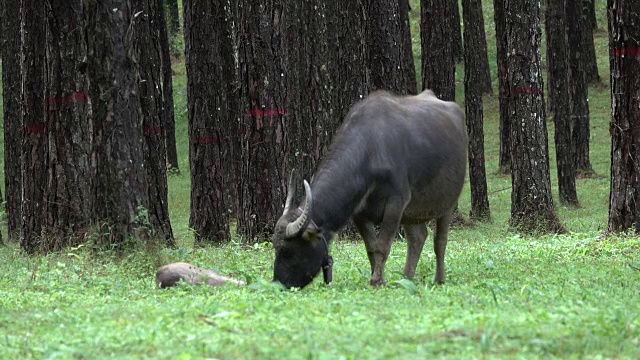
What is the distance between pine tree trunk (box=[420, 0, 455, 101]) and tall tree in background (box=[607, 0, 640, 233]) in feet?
27.7

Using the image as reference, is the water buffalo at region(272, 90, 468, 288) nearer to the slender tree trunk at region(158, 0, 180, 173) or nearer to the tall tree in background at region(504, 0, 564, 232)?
the tall tree in background at region(504, 0, 564, 232)

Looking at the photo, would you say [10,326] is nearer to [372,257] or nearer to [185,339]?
[185,339]

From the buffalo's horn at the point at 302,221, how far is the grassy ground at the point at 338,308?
0.65 metres

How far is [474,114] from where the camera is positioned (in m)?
26.8

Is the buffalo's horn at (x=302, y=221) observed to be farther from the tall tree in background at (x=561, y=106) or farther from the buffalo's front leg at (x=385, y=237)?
the tall tree in background at (x=561, y=106)

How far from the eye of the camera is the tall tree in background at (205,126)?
20.1 meters

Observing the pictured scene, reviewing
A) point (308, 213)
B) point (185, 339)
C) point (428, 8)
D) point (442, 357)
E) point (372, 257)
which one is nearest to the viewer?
point (442, 357)

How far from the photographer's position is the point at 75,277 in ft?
39.7

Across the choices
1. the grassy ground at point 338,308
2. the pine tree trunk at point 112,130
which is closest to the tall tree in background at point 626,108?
the grassy ground at point 338,308

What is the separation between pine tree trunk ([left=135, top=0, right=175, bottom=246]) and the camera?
52.3 ft

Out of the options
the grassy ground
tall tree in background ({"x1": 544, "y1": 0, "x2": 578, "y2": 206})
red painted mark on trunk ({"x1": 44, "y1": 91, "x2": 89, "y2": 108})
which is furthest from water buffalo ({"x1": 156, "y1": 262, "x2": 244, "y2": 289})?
tall tree in background ({"x1": 544, "y1": 0, "x2": 578, "y2": 206})

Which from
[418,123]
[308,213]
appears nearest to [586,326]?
[308,213]

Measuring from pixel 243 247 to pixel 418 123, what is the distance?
5.40m

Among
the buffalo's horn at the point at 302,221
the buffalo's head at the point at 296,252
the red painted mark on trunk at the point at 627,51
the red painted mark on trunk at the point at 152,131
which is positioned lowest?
the buffalo's head at the point at 296,252
